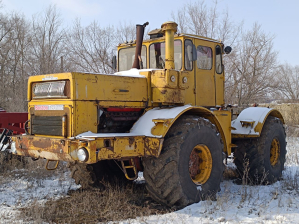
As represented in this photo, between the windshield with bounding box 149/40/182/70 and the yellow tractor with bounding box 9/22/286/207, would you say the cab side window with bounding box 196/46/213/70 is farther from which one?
the windshield with bounding box 149/40/182/70

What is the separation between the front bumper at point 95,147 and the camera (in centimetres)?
437

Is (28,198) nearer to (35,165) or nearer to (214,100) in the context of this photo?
(35,165)

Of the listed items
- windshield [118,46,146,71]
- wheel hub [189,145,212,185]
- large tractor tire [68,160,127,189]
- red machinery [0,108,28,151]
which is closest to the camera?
wheel hub [189,145,212,185]

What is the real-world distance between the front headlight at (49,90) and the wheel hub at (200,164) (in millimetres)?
2278

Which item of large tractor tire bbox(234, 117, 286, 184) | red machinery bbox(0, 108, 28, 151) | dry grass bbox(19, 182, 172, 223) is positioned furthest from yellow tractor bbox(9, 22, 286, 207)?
red machinery bbox(0, 108, 28, 151)

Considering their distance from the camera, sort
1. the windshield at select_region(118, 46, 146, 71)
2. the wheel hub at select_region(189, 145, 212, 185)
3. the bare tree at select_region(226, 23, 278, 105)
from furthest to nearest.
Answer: the bare tree at select_region(226, 23, 278, 105) < the windshield at select_region(118, 46, 146, 71) < the wheel hub at select_region(189, 145, 212, 185)

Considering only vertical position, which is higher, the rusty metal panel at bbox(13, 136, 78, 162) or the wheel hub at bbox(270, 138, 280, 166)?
the rusty metal panel at bbox(13, 136, 78, 162)

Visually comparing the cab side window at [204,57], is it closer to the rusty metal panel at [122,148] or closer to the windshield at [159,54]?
the windshield at [159,54]

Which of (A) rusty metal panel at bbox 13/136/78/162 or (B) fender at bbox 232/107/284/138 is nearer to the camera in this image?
(A) rusty metal panel at bbox 13/136/78/162

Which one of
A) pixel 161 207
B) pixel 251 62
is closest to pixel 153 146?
pixel 161 207

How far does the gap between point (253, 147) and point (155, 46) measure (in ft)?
9.74

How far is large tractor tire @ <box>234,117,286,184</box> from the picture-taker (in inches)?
272

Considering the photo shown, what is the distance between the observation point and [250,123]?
6.88 metres

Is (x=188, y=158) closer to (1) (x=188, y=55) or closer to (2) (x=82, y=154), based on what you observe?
(2) (x=82, y=154)
